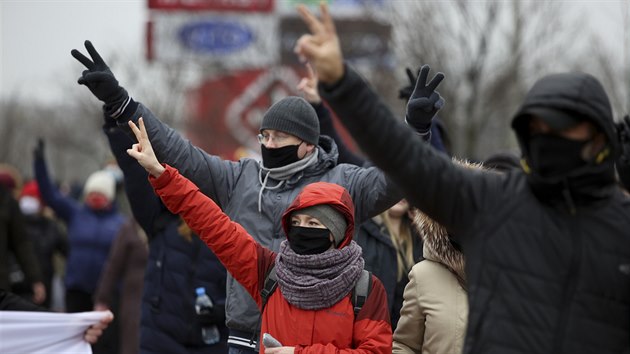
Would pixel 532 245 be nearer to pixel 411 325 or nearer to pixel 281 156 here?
pixel 411 325

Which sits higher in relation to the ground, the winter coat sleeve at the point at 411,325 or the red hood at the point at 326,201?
the red hood at the point at 326,201

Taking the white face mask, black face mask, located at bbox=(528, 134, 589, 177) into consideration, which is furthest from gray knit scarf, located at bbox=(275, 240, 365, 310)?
the white face mask

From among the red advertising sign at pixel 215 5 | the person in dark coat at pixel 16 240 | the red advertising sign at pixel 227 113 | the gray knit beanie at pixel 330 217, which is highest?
the red advertising sign at pixel 215 5

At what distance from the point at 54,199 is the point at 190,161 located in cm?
634

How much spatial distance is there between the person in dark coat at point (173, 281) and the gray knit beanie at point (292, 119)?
1.41 metres

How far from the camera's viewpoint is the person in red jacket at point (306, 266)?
472cm

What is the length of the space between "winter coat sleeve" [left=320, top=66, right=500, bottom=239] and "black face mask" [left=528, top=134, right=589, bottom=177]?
0.19 m

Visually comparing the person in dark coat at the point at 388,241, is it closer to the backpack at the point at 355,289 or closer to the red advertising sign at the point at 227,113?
the backpack at the point at 355,289

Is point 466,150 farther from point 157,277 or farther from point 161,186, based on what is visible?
point 161,186

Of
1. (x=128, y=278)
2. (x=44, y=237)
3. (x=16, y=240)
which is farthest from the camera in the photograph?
(x=44, y=237)

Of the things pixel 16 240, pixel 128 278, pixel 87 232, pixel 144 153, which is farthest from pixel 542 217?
pixel 87 232

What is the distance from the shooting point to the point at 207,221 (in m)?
4.78

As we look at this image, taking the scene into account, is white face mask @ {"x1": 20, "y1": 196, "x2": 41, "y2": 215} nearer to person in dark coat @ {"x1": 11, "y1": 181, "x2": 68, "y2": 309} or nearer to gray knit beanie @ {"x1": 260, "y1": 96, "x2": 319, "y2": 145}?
person in dark coat @ {"x1": 11, "y1": 181, "x2": 68, "y2": 309}

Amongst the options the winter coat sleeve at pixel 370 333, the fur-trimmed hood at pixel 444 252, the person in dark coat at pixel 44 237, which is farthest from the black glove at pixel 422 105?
the person in dark coat at pixel 44 237
